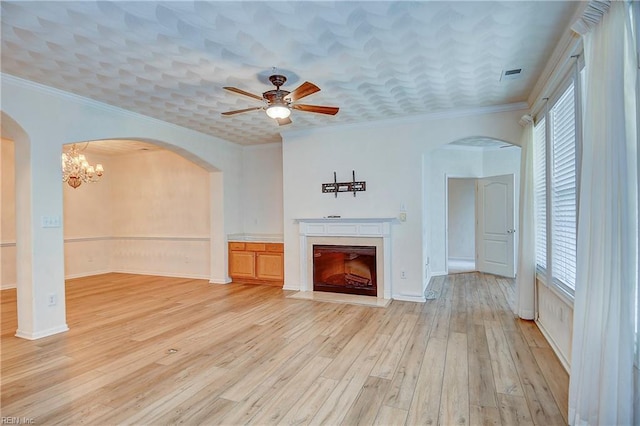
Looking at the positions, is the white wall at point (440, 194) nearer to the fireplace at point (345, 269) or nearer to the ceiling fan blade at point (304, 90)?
the fireplace at point (345, 269)

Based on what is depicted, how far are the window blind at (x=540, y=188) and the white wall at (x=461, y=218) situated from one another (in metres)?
5.06

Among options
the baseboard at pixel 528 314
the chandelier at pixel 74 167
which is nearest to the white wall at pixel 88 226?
the chandelier at pixel 74 167

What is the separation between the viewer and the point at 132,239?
7.79 m

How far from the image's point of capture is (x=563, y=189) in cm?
308

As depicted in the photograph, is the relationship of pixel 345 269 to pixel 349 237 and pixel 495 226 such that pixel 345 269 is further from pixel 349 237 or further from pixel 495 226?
pixel 495 226

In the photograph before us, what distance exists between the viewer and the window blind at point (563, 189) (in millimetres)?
2830

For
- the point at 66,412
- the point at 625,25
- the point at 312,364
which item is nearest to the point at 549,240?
the point at 625,25

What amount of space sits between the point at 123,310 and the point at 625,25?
5.84 m

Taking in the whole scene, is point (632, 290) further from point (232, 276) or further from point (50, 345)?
point (232, 276)

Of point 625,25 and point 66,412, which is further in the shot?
point 66,412

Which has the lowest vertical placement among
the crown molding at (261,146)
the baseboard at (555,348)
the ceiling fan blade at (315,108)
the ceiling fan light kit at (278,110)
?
the baseboard at (555,348)

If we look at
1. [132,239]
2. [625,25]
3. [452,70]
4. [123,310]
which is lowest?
A: [123,310]

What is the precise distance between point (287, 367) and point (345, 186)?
10.8 feet

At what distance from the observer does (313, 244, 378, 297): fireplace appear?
5.38 metres
